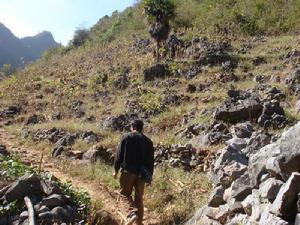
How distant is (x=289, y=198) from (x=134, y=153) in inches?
118

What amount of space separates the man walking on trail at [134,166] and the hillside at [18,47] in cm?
7808

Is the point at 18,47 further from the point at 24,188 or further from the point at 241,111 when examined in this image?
the point at 24,188

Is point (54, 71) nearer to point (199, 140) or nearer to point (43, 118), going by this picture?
point (43, 118)

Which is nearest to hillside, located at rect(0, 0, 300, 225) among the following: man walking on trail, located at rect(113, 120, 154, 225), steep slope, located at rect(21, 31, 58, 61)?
man walking on trail, located at rect(113, 120, 154, 225)

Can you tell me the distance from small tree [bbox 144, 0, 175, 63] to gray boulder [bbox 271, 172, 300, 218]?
21000mm

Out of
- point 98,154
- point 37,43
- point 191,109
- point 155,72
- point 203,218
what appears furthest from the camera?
point 37,43

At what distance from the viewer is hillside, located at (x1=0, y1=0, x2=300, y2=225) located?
660 centimetres

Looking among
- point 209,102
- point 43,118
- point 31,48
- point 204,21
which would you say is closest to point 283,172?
point 209,102

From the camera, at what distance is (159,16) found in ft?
83.5

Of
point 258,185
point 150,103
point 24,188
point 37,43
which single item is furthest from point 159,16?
point 37,43

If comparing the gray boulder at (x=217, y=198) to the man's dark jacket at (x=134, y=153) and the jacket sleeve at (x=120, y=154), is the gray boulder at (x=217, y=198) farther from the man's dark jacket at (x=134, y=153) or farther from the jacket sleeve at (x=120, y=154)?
the jacket sleeve at (x=120, y=154)

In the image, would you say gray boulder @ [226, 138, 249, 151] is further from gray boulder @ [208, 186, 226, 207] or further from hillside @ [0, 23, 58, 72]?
hillside @ [0, 23, 58, 72]

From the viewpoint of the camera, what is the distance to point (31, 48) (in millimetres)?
103625

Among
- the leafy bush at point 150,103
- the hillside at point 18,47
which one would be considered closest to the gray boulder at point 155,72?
the leafy bush at point 150,103
